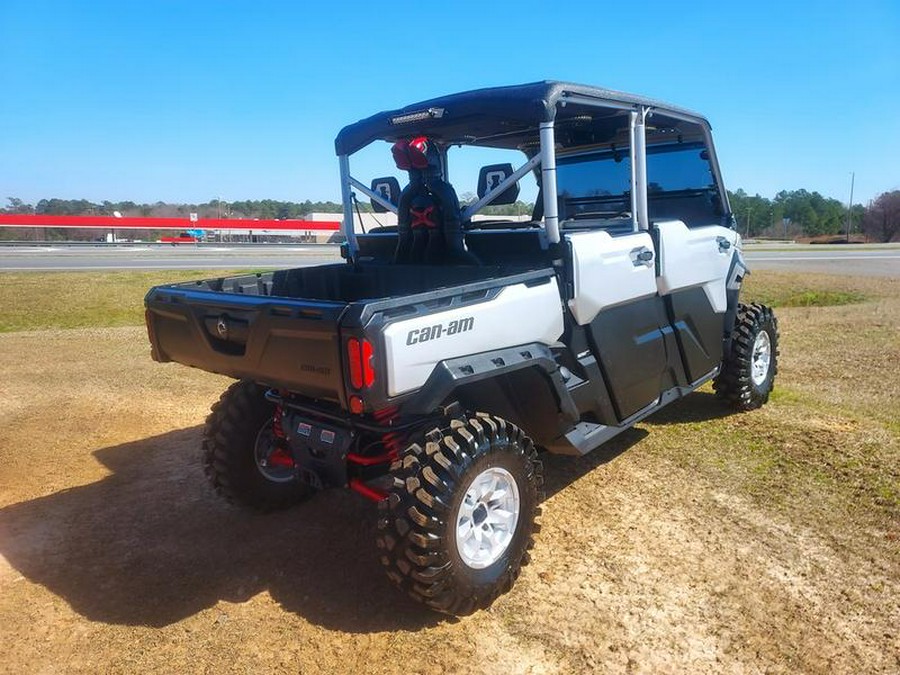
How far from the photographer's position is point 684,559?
11.7ft

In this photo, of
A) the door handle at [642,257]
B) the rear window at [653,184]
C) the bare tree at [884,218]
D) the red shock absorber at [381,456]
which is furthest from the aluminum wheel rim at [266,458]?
the bare tree at [884,218]

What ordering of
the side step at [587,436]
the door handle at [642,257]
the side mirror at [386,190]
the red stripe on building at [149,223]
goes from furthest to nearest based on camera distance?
the red stripe on building at [149,223]
the side mirror at [386,190]
the door handle at [642,257]
the side step at [587,436]

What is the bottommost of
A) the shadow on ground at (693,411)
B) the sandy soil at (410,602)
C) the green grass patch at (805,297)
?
the sandy soil at (410,602)

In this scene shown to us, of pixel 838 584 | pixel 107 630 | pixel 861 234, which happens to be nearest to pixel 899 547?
pixel 838 584

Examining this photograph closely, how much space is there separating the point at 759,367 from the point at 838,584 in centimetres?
292

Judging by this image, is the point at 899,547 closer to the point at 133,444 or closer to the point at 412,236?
the point at 412,236

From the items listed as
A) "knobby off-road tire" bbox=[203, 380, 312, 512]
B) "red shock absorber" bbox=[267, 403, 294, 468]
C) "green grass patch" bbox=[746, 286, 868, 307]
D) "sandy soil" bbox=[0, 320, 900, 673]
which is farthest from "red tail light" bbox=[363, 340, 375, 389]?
"green grass patch" bbox=[746, 286, 868, 307]

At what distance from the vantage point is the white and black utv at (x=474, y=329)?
2967 mm

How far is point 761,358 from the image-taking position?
596 centimetres

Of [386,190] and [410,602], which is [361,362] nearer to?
[410,602]

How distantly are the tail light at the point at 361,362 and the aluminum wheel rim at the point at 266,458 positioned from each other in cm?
172

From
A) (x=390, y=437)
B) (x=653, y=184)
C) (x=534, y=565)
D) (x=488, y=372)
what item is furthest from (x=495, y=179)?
(x=534, y=565)

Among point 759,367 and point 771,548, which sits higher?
point 759,367

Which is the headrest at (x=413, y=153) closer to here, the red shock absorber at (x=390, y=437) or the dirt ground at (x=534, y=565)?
the red shock absorber at (x=390, y=437)
